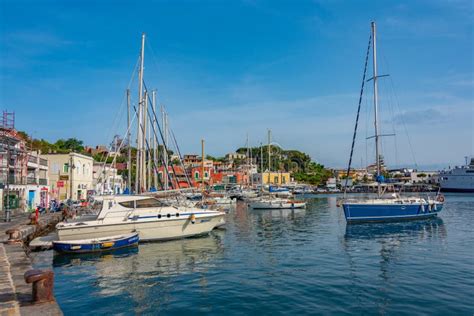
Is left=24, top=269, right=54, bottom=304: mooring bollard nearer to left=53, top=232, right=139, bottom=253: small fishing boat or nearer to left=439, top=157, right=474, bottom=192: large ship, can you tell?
left=53, top=232, right=139, bottom=253: small fishing boat

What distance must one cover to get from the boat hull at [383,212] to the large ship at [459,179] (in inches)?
4172

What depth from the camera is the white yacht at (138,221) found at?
23.0 metres

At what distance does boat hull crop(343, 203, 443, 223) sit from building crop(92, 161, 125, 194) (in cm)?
2238

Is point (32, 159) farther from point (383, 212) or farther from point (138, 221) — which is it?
point (383, 212)

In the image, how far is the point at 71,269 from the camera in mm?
18188

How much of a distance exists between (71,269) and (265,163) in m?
153

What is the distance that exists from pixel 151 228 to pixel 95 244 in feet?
14.8

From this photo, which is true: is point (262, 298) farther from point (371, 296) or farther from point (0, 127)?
point (0, 127)

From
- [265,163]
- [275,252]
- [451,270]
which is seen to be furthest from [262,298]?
[265,163]

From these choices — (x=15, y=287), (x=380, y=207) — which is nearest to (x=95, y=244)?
(x=15, y=287)

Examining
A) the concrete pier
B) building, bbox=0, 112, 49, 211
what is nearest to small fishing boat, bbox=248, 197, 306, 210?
building, bbox=0, 112, 49, 211

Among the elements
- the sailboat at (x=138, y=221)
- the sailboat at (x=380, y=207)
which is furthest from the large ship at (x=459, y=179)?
the sailboat at (x=138, y=221)

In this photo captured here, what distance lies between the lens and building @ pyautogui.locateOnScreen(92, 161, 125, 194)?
3149 cm

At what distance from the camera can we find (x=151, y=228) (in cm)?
2494
